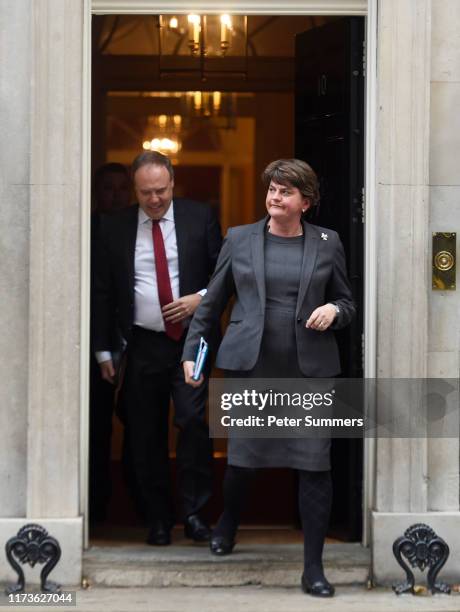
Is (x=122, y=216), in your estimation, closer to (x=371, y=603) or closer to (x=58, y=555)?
(x=58, y=555)

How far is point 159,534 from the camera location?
685 cm

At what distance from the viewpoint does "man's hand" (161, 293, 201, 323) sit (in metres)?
6.68

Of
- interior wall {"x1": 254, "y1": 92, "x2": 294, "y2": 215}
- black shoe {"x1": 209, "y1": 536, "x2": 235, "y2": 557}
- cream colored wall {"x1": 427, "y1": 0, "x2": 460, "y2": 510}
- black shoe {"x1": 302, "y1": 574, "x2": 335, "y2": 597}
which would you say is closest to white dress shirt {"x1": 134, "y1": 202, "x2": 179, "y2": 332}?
black shoe {"x1": 209, "y1": 536, "x2": 235, "y2": 557}

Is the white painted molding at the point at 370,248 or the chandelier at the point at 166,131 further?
the chandelier at the point at 166,131

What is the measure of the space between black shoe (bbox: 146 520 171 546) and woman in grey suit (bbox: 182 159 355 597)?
2.86 feet

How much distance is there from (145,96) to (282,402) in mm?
8319

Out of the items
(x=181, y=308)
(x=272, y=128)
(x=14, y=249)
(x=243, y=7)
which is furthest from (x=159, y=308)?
(x=272, y=128)

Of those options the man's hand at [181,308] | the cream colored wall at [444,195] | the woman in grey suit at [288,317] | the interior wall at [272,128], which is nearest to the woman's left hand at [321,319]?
the woman in grey suit at [288,317]

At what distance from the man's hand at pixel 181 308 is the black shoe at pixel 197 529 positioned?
1.09 meters

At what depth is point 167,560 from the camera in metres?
6.50

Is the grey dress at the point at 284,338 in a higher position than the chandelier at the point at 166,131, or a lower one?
lower

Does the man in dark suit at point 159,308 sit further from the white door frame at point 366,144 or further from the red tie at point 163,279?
the white door frame at point 366,144

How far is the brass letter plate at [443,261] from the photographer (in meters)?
6.44

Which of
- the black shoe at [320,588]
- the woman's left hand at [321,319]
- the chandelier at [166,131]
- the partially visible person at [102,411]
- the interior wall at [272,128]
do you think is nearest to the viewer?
the woman's left hand at [321,319]
